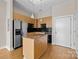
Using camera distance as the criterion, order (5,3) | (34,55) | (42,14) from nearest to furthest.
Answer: (34,55), (5,3), (42,14)

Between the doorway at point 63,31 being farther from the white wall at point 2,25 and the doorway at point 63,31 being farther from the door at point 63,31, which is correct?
the white wall at point 2,25

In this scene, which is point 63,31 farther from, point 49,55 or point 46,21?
point 49,55

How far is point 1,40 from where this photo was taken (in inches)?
198

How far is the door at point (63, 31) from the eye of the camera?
5.54m

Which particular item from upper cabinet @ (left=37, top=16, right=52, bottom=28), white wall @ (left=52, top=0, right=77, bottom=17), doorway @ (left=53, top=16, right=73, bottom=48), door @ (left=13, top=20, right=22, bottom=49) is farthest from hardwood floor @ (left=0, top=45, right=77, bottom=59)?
upper cabinet @ (left=37, top=16, right=52, bottom=28)

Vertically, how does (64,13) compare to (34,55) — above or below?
above

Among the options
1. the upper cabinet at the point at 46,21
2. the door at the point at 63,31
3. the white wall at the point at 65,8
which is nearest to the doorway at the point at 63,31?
the door at the point at 63,31

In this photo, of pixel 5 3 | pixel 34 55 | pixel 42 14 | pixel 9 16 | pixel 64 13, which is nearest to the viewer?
pixel 34 55

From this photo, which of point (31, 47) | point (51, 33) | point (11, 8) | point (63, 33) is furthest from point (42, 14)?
point (31, 47)

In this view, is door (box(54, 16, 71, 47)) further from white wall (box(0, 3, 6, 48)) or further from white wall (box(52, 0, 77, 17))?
white wall (box(0, 3, 6, 48))

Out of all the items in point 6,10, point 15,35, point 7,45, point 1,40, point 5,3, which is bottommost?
point 7,45

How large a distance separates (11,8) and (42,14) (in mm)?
3723

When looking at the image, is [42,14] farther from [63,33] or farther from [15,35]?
[15,35]

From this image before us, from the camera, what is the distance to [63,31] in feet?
19.2
